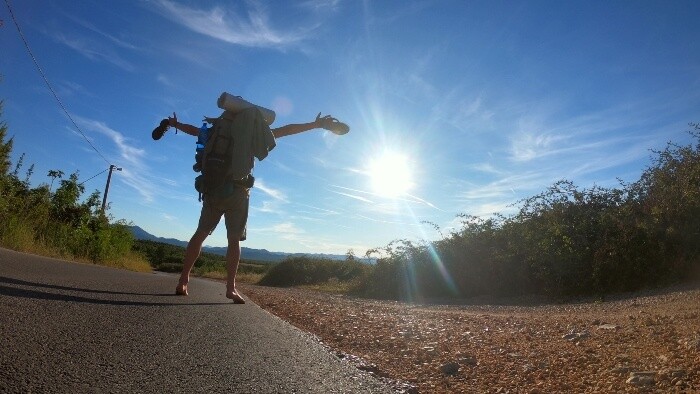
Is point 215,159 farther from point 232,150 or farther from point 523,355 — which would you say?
point 523,355

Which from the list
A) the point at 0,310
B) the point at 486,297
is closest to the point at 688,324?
the point at 0,310

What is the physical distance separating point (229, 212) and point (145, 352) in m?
2.48

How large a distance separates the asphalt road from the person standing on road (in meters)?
1.33

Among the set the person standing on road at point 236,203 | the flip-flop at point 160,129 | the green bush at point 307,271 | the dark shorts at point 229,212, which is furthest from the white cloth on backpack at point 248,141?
the green bush at point 307,271

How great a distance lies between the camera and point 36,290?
8.60 feet

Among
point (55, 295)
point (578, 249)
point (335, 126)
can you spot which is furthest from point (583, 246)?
point (55, 295)

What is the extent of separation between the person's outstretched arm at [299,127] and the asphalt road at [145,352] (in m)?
2.39

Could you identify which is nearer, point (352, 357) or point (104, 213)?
point (352, 357)

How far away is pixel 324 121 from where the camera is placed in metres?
4.72

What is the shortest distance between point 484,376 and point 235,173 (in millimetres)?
2667

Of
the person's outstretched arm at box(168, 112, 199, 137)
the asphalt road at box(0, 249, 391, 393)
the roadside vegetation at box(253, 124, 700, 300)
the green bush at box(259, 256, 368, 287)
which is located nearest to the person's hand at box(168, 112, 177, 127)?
the person's outstretched arm at box(168, 112, 199, 137)

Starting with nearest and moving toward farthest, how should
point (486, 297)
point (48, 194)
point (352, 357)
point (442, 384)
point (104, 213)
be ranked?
point (442, 384)
point (352, 357)
point (486, 297)
point (48, 194)
point (104, 213)

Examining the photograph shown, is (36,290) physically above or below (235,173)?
below

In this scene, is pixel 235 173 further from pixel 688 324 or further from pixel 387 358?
pixel 688 324
